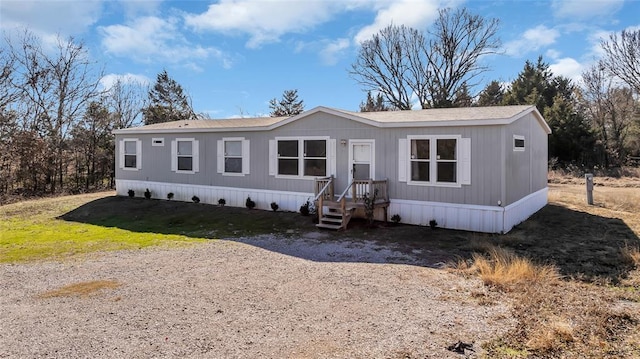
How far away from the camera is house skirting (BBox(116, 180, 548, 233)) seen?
9516mm

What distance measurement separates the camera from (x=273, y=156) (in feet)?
41.1

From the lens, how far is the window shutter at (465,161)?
31.6 ft

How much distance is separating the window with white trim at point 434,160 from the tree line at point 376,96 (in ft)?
54.8

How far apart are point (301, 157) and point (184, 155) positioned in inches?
193

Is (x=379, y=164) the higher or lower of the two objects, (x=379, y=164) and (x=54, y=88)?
the lower

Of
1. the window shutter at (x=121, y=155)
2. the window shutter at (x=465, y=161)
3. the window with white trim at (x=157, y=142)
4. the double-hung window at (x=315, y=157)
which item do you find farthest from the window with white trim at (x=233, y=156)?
the window shutter at (x=465, y=161)

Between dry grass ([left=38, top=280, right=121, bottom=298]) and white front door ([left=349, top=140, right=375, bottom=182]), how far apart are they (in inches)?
265

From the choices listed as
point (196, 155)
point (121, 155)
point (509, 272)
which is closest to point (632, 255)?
point (509, 272)

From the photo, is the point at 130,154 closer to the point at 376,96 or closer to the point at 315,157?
the point at 315,157

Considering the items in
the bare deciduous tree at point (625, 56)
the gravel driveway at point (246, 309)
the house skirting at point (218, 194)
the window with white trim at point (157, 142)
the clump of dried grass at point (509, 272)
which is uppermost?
the bare deciduous tree at point (625, 56)

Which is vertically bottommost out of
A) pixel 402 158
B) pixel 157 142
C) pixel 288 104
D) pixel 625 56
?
pixel 402 158

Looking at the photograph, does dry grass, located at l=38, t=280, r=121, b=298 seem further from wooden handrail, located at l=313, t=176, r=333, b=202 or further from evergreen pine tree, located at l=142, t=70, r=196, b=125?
evergreen pine tree, located at l=142, t=70, r=196, b=125

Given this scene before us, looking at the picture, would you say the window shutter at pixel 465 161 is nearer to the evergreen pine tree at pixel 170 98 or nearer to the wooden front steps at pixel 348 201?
the wooden front steps at pixel 348 201

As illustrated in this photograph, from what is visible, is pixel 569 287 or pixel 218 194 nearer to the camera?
pixel 569 287
